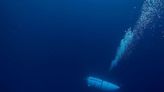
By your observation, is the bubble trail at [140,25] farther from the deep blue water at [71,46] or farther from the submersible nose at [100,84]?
the submersible nose at [100,84]

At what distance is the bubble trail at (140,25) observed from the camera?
284 inches

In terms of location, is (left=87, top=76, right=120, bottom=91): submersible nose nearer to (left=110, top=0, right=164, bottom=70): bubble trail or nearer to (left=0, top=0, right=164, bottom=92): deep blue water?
(left=0, top=0, right=164, bottom=92): deep blue water

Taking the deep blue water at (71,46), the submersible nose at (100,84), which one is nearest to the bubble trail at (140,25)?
the deep blue water at (71,46)

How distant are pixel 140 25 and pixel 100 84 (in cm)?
191

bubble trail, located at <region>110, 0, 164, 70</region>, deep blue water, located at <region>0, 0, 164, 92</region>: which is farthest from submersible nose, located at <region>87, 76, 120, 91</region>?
bubble trail, located at <region>110, 0, 164, 70</region>

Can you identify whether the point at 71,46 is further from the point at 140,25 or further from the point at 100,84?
the point at 140,25

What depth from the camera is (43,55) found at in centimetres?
749

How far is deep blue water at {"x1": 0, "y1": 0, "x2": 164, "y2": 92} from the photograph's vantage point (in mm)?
7090

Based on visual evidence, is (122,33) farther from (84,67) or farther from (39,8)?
(39,8)

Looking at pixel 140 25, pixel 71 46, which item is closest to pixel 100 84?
pixel 71 46

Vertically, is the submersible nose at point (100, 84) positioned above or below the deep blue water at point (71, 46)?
below

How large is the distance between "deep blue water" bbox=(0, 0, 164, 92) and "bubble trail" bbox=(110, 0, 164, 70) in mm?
169

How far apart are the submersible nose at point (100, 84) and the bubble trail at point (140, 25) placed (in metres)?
0.50

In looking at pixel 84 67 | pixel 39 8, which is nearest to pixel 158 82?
pixel 84 67
